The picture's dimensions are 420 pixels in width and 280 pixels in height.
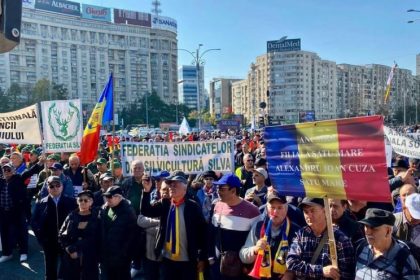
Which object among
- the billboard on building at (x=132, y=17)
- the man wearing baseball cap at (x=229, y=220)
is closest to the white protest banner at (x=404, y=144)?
the man wearing baseball cap at (x=229, y=220)

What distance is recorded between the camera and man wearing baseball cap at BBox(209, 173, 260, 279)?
12.5ft

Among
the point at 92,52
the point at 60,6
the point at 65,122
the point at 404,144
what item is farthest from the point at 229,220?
the point at 92,52

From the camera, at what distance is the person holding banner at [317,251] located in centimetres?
291

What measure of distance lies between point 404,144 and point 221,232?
4.17 metres

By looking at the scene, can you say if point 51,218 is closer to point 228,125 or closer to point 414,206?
point 414,206

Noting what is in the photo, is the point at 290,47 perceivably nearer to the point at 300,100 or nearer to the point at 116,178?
the point at 300,100

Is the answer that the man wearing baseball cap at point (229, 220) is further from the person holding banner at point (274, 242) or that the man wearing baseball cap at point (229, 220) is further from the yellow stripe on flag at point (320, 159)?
the yellow stripe on flag at point (320, 159)

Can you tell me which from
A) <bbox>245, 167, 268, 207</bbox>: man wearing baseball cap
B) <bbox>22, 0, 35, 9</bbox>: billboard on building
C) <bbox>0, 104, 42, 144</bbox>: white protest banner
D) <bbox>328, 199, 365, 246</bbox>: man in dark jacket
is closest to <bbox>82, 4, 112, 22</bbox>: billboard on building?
<bbox>22, 0, 35, 9</bbox>: billboard on building

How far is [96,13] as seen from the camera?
105375 millimetres

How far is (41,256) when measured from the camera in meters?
6.67

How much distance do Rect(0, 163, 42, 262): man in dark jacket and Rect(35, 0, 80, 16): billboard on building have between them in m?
100

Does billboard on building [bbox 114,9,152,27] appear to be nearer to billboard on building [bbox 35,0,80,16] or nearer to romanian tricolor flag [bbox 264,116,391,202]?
billboard on building [bbox 35,0,80,16]

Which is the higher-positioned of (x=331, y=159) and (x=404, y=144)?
(x=331, y=159)

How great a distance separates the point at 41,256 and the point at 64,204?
192 centimetres
